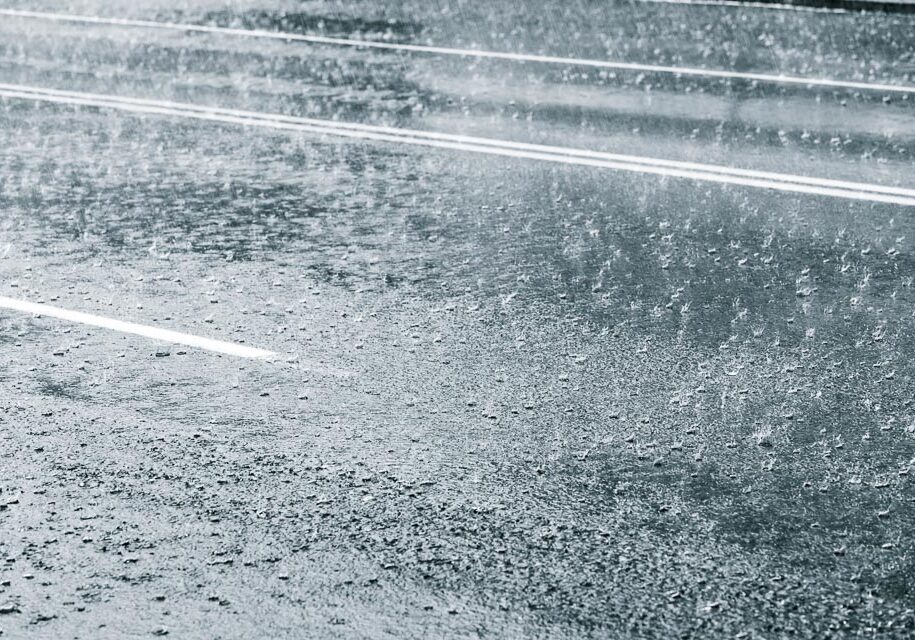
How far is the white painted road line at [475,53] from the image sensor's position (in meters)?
12.0

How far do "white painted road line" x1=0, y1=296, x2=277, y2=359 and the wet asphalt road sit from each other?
8cm

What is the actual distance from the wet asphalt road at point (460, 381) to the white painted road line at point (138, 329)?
0.08 m

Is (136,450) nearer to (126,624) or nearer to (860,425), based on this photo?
(126,624)

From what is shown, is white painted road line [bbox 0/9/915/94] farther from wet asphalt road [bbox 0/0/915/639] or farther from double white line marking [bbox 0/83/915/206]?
double white line marking [bbox 0/83/915/206]

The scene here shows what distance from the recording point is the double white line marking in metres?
8.67

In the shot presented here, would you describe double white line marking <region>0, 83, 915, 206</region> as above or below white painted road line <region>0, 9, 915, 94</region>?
below

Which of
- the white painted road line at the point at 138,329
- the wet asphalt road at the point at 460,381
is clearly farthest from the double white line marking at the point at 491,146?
the white painted road line at the point at 138,329

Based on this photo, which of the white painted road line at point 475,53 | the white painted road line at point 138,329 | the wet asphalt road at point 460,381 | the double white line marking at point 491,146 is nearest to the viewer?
the wet asphalt road at point 460,381

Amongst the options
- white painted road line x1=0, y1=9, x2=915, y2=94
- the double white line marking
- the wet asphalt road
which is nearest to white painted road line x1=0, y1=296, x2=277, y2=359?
the wet asphalt road

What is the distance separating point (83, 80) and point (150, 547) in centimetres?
907

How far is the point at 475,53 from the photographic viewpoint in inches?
536

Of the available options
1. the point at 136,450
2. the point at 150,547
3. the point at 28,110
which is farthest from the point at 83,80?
the point at 150,547

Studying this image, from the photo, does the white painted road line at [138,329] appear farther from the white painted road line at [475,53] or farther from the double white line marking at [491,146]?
the white painted road line at [475,53]

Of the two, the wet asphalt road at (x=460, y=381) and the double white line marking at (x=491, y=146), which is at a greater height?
the double white line marking at (x=491, y=146)
